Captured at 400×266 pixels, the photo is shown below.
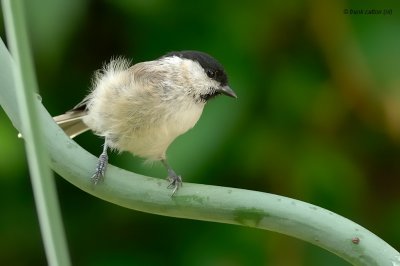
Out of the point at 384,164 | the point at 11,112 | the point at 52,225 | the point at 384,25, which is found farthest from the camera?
the point at 384,164

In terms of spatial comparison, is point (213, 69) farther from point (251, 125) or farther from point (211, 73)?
point (251, 125)

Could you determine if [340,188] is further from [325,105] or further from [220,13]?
[220,13]

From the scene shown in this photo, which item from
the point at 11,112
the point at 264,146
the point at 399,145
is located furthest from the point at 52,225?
the point at 399,145

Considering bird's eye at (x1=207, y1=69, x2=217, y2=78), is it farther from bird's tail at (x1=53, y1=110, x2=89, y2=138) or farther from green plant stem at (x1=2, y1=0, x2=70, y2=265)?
green plant stem at (x1=2, y1=0, x2=70, y2=265)

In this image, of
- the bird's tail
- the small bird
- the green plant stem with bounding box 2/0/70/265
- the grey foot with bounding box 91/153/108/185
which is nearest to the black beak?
the small bird

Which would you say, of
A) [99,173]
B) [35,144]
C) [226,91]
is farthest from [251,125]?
[35,144]

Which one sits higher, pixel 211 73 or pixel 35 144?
pixel 211 73
